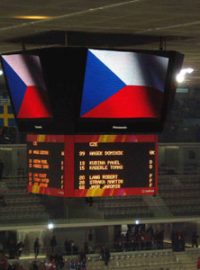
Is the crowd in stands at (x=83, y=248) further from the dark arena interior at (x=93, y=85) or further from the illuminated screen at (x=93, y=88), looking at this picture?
the illuminated screen at (x=93, y=88)

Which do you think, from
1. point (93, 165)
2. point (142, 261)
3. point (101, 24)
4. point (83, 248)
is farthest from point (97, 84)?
point (83, 248)

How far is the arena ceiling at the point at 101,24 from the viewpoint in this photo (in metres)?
7.50

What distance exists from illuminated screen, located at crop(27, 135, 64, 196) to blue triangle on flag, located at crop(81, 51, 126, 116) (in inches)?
26.8

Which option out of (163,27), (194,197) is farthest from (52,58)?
(194,197)

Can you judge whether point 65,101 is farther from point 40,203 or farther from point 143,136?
point 40,203

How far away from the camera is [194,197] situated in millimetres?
31281

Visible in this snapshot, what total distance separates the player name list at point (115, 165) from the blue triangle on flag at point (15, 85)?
108 cm

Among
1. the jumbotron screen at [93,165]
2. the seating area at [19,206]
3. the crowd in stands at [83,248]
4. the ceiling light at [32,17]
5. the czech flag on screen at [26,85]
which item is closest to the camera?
the ceiling light at [32,17]

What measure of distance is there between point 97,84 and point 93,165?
1272 mm

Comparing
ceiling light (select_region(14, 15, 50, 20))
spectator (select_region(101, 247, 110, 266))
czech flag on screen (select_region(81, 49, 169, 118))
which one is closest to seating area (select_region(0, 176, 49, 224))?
spectator (select_region(101, 247, 110, 266))

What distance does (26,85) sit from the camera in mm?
10234

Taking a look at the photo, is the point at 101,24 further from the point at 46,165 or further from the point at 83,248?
the point at 83,248

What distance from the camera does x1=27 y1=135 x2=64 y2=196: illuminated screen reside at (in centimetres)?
1012

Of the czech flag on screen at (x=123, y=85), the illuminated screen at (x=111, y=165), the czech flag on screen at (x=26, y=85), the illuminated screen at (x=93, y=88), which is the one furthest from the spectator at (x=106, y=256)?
the czech flag on screen at (x=123, y=85)
